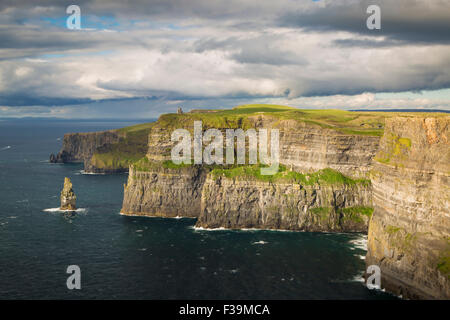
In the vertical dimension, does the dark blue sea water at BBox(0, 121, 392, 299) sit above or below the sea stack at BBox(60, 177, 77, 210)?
below

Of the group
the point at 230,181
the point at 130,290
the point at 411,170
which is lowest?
the point at 130,290

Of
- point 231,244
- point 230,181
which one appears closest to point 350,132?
point 230,181

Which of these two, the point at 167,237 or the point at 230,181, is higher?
the point at 230,181

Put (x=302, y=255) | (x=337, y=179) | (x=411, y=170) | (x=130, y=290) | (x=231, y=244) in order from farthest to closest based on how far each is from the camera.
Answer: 1. (x=337, y=179)
2. (x=231, y=244)
3. (x=302, y=255)
4. (x=130, y=290)
5. (x=411, y=170)

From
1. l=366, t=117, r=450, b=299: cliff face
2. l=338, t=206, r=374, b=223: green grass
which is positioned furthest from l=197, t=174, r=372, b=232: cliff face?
l=366, t=117, r=450, b=299: cliff face

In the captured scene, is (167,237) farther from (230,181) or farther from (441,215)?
(441,215)

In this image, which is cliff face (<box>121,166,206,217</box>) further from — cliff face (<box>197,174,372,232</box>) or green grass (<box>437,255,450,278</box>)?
green grass (<box>437,255,450,278</box>)
